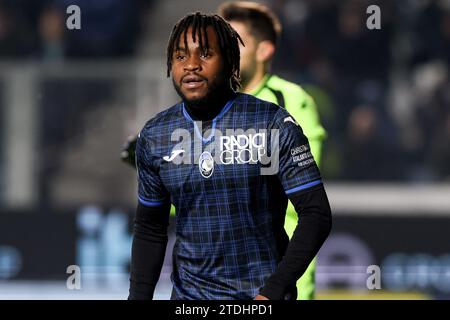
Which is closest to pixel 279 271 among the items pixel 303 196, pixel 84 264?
pixel 303 196

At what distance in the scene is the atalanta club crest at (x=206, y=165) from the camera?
386 cm

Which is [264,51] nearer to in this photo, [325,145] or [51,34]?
[325,145]

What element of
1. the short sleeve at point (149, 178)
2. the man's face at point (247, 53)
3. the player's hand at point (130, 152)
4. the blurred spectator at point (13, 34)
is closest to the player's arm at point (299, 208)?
the short sleeve at point (149, 178)

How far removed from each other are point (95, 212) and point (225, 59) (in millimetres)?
7257

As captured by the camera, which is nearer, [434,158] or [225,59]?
[225,59]

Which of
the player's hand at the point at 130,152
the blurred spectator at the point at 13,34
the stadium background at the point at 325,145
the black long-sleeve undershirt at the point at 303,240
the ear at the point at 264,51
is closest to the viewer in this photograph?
the black long-sleeve undershirt at the point at 303,240

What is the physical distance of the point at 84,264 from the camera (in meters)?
10.7

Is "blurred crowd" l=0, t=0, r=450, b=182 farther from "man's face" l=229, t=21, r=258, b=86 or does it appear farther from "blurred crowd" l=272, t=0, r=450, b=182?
"man's face" l=229, t=21, r=258, b=86

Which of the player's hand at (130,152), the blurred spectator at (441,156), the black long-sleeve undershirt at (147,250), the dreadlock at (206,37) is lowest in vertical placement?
the blurred spectator at (441,156)

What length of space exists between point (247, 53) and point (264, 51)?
5.8 inches

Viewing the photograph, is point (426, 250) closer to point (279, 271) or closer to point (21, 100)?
point (21, 100)

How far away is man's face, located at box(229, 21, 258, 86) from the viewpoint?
5.48 m

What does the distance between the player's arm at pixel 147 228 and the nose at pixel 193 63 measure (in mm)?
353

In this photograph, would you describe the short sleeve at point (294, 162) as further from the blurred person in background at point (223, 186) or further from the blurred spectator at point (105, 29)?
the blurred spectator at point (105, 29)
